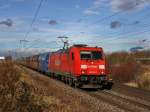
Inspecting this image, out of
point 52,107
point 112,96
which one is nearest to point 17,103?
point 52,107

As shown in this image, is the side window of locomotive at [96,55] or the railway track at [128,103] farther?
the side window of locomotive at [96,55]

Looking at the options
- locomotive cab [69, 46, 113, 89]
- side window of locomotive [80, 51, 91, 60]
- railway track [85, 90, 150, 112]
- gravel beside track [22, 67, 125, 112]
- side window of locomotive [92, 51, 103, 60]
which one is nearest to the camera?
gravel beside track [22, 67, 125, 112]

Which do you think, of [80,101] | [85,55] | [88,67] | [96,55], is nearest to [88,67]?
[88,67]

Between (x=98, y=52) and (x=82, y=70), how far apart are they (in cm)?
201

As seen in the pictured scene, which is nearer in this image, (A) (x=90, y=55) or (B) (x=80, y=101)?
(B) (x=80, y=101)

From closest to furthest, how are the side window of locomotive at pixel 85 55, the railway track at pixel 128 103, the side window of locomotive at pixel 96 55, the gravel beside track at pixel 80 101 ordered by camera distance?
the gravel beside track at pixel 80 101 → the railway track at pixel 128 103 → the side window of locomotive at pixel 85 55 → the side window of locomotive at pixel 96 55

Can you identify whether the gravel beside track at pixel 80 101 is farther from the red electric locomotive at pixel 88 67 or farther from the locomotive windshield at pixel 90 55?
the locomotive windshield at pixel 90 55

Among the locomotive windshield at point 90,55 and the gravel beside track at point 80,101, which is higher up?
the locomotive windshield at point 90,55

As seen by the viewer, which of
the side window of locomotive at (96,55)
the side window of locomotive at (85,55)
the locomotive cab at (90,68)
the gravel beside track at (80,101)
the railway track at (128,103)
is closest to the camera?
the gravel beside track at (80,101)

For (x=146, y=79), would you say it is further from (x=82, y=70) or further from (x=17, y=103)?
(x=17, y=103)

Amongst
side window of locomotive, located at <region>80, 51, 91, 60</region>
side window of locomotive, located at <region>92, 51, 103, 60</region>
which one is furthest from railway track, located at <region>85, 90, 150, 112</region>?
side window of locomotive, located at <region>80, 51, 91, 60</region>

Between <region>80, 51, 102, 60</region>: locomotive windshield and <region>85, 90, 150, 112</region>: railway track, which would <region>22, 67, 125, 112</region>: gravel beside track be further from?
<region>80, 51, 102, 60</region>: locomotive windshield

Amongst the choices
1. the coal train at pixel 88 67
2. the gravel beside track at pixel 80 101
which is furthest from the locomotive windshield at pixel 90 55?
the gravel beside track at pixel 80 101

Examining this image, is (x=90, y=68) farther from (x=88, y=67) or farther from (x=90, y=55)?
(x=90, y=55)
